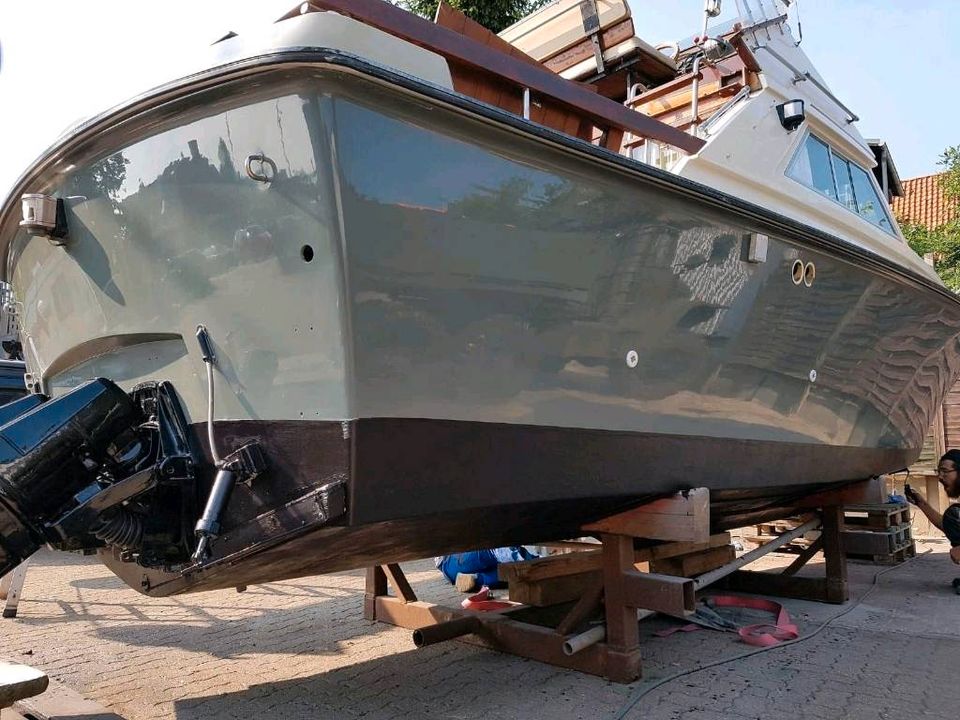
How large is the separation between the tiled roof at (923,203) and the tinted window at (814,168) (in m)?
15.7

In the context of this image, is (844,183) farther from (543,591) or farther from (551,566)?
(543,591)

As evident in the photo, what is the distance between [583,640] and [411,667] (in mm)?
814

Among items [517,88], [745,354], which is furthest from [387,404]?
[745,354]

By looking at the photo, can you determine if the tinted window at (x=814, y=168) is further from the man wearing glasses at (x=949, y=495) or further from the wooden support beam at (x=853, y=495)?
the man wearing glasses at (x=949, y=495)

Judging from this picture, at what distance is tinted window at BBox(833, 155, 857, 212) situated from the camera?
4.43 meters

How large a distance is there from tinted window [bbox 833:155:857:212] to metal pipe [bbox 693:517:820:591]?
193 centimetres

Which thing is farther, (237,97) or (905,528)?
(905,528)

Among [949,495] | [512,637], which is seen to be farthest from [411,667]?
[949,495]

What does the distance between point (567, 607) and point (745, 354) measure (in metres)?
1.77

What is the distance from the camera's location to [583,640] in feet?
10.00

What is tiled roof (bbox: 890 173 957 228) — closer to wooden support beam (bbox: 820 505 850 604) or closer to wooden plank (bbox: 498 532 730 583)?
wooden support beam (bbox: 820 505 850 604)

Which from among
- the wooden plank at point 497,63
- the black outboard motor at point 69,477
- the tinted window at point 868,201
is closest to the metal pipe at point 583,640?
the black outboard motor at point 69,477

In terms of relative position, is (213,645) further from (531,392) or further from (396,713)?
(531,392)

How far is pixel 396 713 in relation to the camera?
2.78 m
